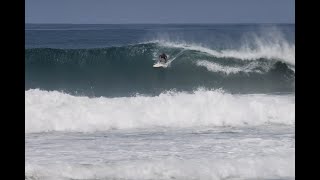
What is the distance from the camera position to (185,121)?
992 cm

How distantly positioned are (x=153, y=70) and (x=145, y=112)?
6.31m

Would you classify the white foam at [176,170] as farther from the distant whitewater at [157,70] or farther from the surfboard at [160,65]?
the surfboard at [160,65]

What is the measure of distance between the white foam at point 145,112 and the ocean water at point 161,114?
0.02 meters

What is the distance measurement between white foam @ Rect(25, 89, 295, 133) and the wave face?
3.00 meters

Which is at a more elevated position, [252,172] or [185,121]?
[252,172]

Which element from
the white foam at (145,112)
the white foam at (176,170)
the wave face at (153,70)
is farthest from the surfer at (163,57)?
the white foam at (176,170)

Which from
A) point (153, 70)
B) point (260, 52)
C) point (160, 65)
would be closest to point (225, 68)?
point (260, 52)

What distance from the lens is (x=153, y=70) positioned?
16500 mm

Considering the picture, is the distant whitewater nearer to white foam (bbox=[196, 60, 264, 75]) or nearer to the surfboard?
white foam (bbox=[196, 60, 264, 75])

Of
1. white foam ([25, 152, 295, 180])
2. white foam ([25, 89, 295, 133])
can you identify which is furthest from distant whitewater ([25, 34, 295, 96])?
white foam ([25, 152, 295, 180])

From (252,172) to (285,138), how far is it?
237 centimetres

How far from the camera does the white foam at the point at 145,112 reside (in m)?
9.50
